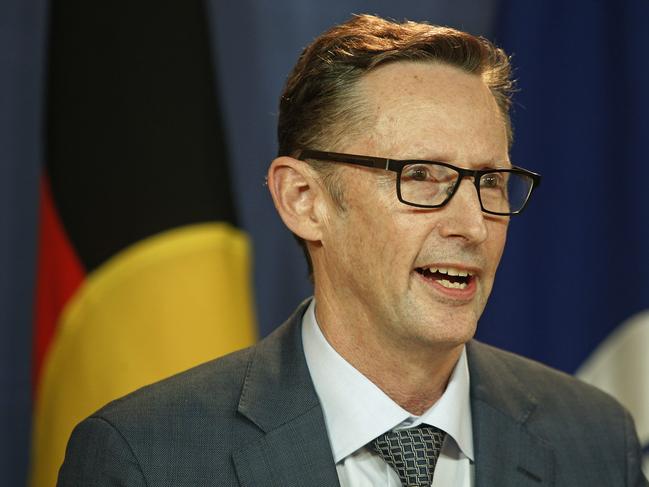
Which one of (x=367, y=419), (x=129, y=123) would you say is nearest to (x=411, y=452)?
(x=367, y=419)

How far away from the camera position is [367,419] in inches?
73.2

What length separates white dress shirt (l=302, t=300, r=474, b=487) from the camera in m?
1.85

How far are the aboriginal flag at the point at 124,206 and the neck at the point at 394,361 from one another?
91 cm

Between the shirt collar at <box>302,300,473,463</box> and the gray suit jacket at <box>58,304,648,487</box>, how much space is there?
23 mm

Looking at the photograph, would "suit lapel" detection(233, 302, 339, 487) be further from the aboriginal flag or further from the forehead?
the aboriginal flag

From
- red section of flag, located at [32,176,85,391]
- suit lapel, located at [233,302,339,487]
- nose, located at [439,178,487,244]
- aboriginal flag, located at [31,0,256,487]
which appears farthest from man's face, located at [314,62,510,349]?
red section of flag, located at [32,176,85,391]

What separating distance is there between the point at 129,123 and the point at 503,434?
1.37 meters

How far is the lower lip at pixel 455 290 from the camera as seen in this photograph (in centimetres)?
179

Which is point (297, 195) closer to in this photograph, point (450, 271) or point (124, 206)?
point (450, 271)

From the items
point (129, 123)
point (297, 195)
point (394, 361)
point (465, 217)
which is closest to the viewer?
point (465, 217)

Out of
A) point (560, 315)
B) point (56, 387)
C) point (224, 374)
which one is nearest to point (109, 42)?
point (56, 387)

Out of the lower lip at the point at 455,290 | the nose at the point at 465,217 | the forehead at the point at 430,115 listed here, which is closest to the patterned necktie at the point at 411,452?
the lower lip at the point at 455,290

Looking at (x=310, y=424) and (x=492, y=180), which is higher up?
(x=492, y=180)

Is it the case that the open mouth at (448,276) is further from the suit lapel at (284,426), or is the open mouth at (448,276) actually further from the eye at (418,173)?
the suit lapel at (284,426)
